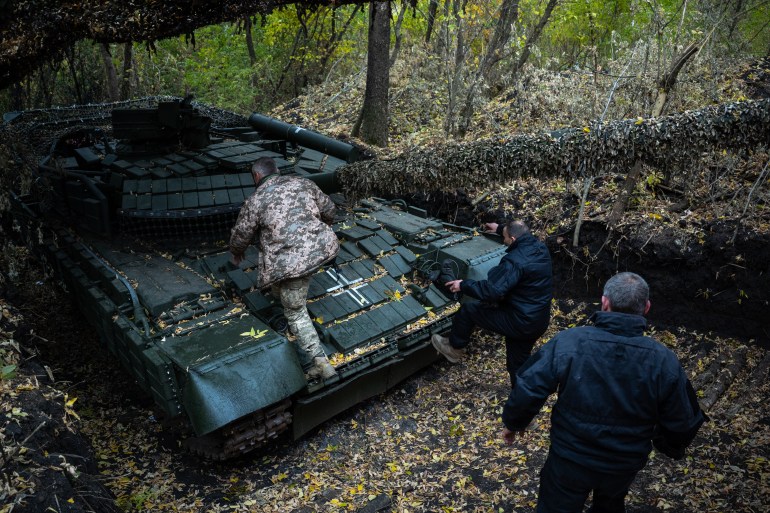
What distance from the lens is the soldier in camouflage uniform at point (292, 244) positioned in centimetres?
530

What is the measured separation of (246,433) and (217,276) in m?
1.79

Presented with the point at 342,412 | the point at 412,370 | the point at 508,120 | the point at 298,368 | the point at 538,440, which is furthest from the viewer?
the point at 508,120

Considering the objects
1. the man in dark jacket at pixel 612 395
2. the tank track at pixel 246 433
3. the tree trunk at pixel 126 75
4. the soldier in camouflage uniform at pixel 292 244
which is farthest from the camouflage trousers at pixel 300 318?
the tree trunk at pixel 126 75

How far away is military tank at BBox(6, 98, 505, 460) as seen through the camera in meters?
4.98

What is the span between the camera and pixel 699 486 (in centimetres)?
469

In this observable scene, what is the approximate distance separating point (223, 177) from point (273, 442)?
3.03 metres

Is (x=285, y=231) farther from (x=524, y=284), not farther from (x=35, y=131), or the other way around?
(x=35, y=131)

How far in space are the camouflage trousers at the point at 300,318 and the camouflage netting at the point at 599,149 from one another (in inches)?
80.2

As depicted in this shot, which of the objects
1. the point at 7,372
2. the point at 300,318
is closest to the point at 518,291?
the point at 300,318

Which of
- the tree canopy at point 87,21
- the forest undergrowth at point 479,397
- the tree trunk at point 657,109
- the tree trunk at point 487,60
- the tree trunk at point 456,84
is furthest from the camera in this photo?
the tree trunk at point 456,84

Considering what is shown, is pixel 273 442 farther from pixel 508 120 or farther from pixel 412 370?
pixel 508 120

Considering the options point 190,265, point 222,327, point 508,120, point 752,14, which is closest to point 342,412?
point 222,327

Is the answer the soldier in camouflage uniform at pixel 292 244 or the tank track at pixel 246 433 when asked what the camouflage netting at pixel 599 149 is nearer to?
the soldier in camouflage uniform at pixel 292 244

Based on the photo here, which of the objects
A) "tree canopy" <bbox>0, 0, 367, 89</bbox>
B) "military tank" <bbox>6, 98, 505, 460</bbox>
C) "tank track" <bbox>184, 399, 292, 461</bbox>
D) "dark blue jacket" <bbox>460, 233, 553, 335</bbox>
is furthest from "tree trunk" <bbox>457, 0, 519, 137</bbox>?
"tank track" <bbox>184, 399, 292, 461</bbox>
